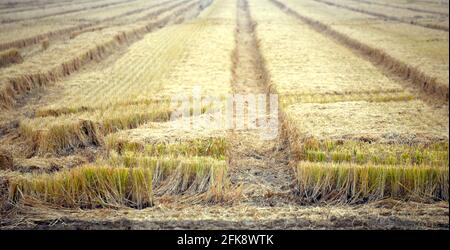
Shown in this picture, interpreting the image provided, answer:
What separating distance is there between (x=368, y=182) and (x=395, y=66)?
20.5ft

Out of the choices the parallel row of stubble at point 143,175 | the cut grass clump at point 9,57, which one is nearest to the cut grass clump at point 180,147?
the parallel row of stubble at point 143,175

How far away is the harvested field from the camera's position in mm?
4684

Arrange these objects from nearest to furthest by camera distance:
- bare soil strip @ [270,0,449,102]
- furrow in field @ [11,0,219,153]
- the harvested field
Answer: the harvested field → bare soil strip @ [270,0,449,102] → furrow in field @ [11,0,219,153]

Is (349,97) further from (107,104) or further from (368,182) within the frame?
(107,104)

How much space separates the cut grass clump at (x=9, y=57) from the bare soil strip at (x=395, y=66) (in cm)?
1074

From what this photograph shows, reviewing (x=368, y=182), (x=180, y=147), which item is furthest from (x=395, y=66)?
(x=180, y=147)

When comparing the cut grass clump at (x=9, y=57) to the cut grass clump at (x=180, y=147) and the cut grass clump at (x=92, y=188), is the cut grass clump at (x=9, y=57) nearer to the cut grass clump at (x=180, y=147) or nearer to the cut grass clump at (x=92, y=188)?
the cut grass clump at (x=180, y=147)

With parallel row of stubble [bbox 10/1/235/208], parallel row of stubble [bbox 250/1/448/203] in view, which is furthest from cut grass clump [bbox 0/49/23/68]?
parallel row of stubble [bbox 250/1/448/203]

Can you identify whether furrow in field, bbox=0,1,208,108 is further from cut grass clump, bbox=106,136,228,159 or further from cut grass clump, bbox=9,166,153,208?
cut grass clump, bbox=9,166,153,208

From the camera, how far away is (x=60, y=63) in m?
Answer: 11.9

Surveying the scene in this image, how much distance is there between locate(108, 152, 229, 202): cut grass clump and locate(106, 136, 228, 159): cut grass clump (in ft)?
0.90
